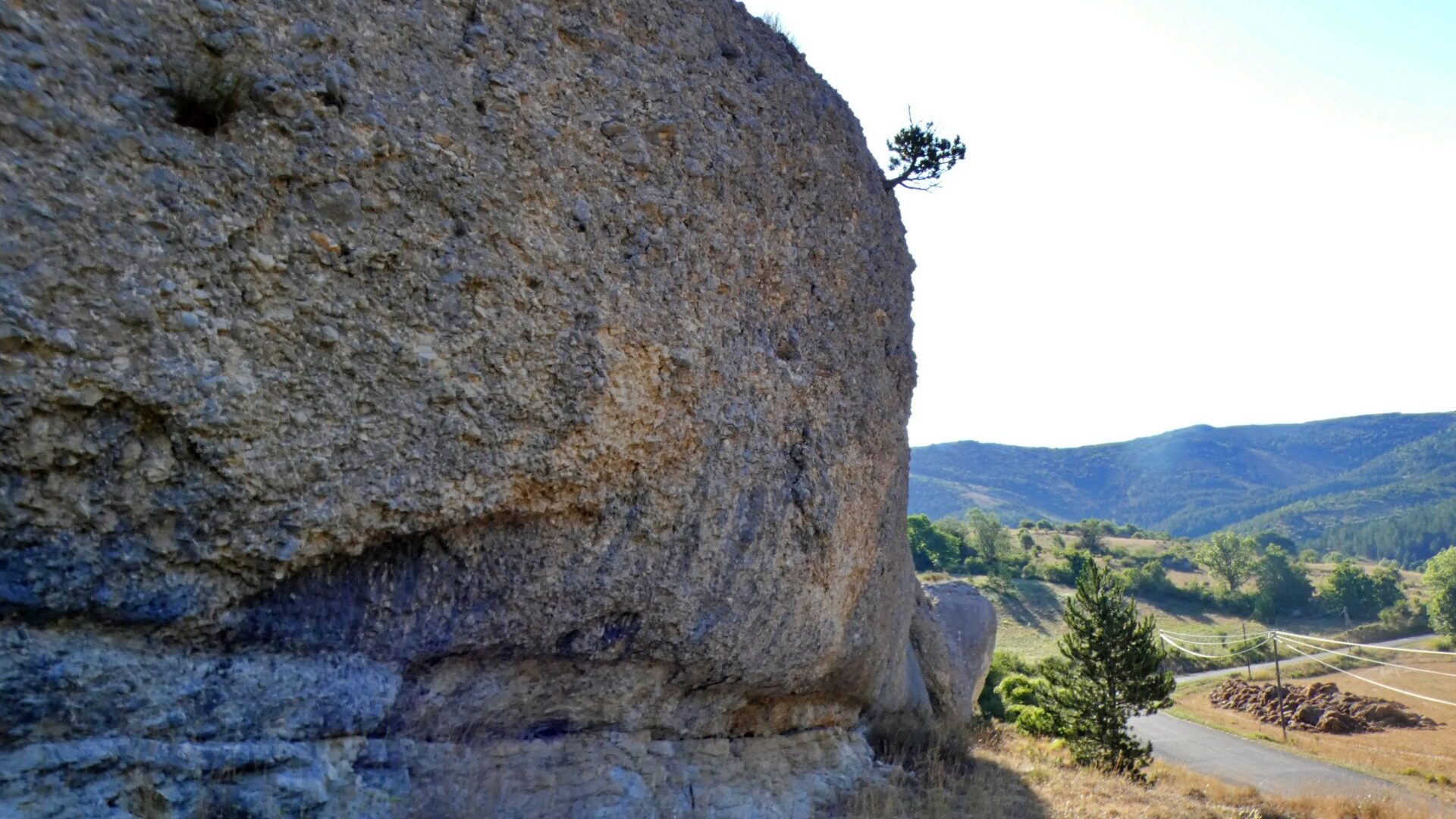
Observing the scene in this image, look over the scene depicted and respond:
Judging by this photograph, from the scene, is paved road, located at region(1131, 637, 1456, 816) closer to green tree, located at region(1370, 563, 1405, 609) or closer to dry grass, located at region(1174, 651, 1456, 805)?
dry grass, located at region(1174, 651, 1456, 805)

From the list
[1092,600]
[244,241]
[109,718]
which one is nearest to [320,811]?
[109,718]

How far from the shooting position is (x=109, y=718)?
12.6 ft

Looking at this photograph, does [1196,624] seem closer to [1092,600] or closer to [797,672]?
[1092,600]

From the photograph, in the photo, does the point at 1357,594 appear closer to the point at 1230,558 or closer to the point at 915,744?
the point at 1230,558

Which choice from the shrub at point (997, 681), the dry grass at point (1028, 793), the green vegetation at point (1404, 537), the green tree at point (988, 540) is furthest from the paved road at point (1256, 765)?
the green vegetation at point (1404, 537)

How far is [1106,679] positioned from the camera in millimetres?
15219

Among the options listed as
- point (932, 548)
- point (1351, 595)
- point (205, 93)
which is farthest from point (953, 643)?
point (1351, 595)

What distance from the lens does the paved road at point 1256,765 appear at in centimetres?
1781

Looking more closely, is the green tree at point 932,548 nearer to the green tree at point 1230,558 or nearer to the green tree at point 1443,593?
the green tree at point 1230,558

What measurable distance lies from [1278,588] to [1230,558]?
180 inches

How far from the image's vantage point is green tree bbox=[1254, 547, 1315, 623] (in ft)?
194

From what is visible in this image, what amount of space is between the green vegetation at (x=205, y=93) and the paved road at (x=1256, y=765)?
1557cm

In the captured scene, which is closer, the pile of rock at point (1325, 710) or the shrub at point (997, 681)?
the shrub at point (997, 681)

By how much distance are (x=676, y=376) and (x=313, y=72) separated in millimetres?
2644
